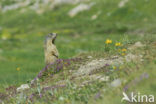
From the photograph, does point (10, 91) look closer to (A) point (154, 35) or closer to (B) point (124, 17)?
(A) point (154, 35)

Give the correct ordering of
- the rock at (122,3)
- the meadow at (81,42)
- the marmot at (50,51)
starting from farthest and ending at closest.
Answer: the rock at (122,3) → the marmot at (50,51) → the meadow at (81,42)

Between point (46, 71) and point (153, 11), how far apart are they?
52902mm

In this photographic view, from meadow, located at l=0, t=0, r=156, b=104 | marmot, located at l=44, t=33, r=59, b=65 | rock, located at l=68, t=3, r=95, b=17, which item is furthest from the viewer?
rock, located at l=68, t=3, r=95, b=17

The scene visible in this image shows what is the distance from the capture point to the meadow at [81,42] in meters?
6.81

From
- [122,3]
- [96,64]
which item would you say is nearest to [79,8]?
[122,3]

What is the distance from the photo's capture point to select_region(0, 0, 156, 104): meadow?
6809 millimetres

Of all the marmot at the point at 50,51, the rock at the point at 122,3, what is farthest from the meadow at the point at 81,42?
the rock at the point at 122,3

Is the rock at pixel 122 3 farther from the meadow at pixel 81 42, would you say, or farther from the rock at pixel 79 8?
the rock at pixel 79 8

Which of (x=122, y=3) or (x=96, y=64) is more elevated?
(x=122, y=3)

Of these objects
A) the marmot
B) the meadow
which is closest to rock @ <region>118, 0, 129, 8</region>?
the meadow

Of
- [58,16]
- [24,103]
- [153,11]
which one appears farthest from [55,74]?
[58,16]

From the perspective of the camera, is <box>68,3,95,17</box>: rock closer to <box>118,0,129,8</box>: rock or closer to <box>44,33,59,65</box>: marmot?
<box>118,0,129,8</box>: rock

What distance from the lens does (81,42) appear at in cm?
4369

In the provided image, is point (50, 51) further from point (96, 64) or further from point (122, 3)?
point (122, 3)
